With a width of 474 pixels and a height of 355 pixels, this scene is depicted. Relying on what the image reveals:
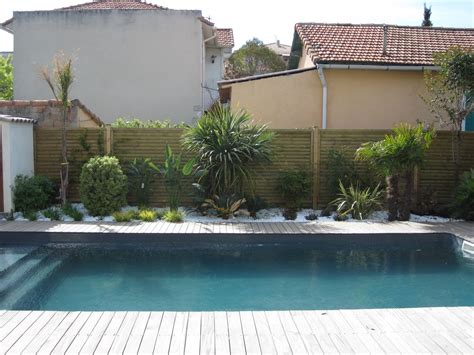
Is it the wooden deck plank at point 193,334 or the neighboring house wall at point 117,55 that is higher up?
the neighboring house wall at point 117,55

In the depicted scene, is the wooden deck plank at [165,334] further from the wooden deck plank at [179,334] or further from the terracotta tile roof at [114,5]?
the terracotta tile roof at [114,5]

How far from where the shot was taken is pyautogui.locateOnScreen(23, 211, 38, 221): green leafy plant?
10578 mm

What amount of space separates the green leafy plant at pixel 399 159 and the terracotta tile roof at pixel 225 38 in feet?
44.1

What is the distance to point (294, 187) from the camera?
1131 centimetres

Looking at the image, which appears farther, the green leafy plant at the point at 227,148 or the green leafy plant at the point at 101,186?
the green leafy plant at the point at 227,148

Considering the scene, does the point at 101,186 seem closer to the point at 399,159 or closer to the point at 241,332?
the point at 399,159

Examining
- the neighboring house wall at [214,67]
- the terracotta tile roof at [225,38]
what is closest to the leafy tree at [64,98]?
the neighboring house wall at [214,67]

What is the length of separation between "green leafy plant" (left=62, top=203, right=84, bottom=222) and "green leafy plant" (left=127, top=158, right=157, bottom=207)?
1340 mm

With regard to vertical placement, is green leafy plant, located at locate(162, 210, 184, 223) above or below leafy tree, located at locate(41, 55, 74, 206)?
below

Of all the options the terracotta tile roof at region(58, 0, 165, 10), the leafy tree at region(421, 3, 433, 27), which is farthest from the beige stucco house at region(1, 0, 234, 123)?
the leafy tree at region(421, 3, 433, 27)

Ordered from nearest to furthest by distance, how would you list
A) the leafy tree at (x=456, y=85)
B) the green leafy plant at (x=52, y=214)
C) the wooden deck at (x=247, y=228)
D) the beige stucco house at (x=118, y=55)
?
the wooden deck at (x=247, y=228) → the green leafy plant at (x=52, y=214) → the leafy tree at (x=456, y=85) → the beige stucco house at (x=118, y=55)

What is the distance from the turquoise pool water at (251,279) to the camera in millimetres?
6629

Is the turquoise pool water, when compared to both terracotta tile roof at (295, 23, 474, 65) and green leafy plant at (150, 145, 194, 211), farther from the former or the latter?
terracotta tile roof at (295, 23, 474, 65)

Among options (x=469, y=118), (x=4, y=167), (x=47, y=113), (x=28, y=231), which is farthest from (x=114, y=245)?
(x=469, y=118)
